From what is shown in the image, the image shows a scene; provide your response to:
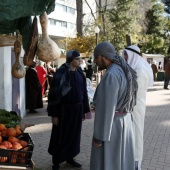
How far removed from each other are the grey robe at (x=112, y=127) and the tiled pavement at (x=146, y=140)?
1.29 meters

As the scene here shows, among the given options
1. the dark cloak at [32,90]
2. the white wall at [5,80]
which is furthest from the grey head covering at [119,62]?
the dark cloak at [32,90]

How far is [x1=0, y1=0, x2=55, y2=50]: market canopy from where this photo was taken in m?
2.12

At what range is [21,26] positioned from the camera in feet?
8.77

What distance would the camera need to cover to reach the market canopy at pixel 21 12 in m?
→ 2.12

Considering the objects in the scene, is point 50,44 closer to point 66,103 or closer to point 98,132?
point 98,132

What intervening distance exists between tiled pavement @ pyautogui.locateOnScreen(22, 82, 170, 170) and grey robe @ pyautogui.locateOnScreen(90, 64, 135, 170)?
1.29 metres

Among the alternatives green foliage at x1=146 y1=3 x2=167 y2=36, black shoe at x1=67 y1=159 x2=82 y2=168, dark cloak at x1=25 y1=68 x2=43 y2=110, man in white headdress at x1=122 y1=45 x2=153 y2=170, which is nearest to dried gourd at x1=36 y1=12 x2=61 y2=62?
man in white headdress at x1=122 y1=45 x2=153 y2=170

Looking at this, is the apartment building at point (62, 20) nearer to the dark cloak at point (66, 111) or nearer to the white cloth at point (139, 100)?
the dark cloak at point (66, 111)

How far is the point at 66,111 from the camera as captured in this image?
4332 millimetres

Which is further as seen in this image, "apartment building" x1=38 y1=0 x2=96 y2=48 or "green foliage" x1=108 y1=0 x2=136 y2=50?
"apartment building" x1=38 y1=0 x2=96 y2=48

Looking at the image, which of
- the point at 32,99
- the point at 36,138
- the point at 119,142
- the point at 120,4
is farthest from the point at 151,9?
the point at 119,142

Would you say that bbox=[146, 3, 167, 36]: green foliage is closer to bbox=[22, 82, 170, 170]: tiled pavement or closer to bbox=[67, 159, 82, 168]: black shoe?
bbox=[22, 82, 170, 170]: tiled pavement

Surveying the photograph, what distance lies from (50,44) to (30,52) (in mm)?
285

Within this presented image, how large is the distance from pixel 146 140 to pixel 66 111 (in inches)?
111
